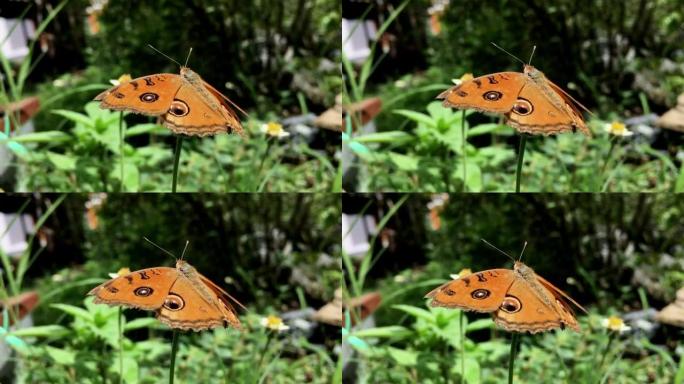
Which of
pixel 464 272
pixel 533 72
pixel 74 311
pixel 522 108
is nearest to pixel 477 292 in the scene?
pixel 464 272

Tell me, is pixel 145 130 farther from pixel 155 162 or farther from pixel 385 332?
pixel 385 332

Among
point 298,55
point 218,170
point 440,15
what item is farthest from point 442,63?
point 218,170

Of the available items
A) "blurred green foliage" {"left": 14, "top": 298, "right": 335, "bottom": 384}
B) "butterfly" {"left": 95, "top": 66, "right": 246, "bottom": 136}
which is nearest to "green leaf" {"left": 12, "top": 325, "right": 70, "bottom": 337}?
"blurred green foliage" {"left": 14, "top": 298, "right": 335, "bottom": 384}

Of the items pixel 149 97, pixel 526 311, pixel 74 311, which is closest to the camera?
pixel 526 311

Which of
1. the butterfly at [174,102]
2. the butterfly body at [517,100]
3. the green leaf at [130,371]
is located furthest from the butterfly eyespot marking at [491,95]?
the green leaf at [130,371]

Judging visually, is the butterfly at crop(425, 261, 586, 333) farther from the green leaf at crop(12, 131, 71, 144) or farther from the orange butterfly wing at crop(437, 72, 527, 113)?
the green leaf at crop(12, 131, 71, 144)

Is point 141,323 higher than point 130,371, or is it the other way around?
point 141,323
